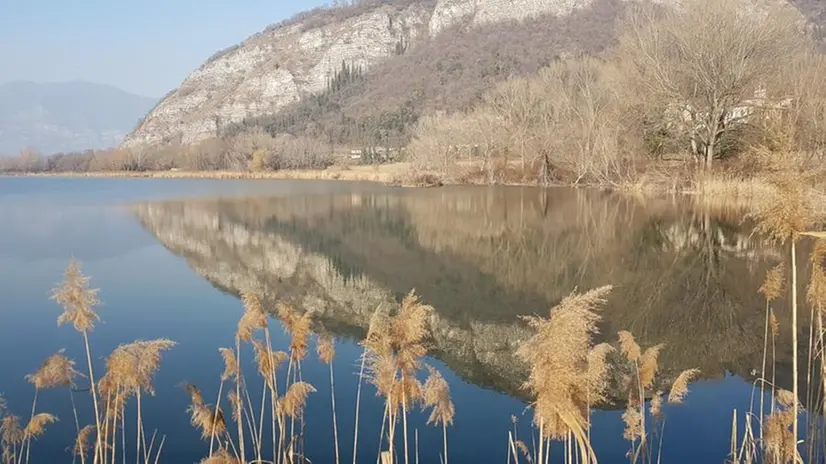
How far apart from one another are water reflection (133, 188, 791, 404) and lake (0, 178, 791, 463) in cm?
5

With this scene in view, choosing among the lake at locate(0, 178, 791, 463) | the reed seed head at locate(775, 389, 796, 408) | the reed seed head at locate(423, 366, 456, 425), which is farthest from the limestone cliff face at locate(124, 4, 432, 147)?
the reed seed head at locate(775, 389, 796, 408)

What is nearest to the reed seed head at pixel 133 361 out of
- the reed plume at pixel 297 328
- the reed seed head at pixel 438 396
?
the reed plume at pixel 297 328

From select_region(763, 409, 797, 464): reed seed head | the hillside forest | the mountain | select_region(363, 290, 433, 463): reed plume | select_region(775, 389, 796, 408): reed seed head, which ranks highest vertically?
the mountain

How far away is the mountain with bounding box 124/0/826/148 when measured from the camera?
105000 mm

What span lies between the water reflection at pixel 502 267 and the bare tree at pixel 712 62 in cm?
598

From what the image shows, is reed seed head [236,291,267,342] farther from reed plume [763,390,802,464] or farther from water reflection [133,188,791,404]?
water reflection [133,188,791,404]

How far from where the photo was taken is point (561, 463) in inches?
214

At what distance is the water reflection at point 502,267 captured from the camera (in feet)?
30.2

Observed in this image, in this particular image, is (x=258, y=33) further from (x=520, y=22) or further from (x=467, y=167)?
(x=467, y=167)

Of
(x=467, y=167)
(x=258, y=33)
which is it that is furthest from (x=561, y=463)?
(x=258, y=33)

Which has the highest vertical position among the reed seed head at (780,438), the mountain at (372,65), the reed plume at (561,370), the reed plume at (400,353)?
the mountain at (372,65)

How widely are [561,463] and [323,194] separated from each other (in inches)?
1332

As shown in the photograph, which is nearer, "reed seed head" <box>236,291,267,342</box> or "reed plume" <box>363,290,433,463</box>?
"reed plume" <box>363,290,433,463</box>

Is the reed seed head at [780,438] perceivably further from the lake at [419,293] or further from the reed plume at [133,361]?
the reed plume at [133,361]
